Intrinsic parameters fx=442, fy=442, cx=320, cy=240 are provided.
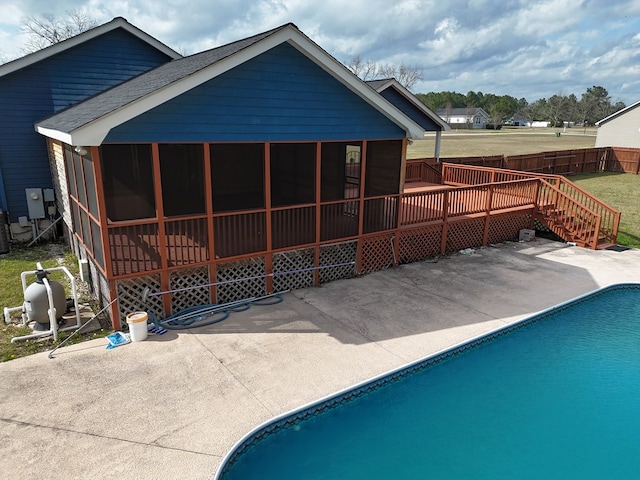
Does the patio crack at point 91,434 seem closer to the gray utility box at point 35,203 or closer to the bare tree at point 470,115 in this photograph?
the gray utility box at point 35,203

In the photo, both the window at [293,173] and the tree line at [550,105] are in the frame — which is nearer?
the window at [293,173]

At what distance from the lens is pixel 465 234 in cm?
1249

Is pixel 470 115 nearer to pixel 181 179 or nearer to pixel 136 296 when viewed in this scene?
pixel 181 179

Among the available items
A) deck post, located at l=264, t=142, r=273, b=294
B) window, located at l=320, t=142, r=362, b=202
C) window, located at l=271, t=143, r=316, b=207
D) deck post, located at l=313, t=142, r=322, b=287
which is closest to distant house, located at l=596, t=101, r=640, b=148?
window, located at l=320, t=142, r=362, b=202

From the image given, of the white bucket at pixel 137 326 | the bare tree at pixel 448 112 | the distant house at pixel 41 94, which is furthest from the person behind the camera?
the bare tree at pixel 448 112

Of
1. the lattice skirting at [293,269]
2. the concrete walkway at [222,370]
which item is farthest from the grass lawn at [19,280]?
the lattice skirting at [293,269]

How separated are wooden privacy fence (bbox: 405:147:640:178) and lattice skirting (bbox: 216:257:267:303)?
15.6m

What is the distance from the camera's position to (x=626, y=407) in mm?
6219

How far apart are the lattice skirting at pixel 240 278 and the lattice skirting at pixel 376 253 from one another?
2.63 meters

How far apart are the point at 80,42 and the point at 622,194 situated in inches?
935

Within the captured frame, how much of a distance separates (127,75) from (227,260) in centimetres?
820

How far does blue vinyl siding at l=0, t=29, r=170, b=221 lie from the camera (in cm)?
1188

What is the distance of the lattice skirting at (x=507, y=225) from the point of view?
43.3ft

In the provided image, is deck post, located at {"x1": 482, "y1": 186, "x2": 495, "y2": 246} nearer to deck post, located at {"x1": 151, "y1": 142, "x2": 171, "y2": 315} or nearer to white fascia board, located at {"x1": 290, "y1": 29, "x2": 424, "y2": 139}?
white fascia board, located at {"x1": 290, "y1": 29, "x2": 424, "y2": 139}
